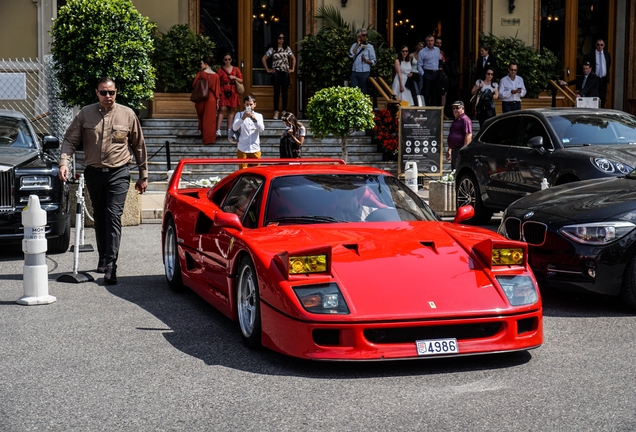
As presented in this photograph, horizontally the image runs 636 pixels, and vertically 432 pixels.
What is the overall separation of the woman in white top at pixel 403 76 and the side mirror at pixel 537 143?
9.69m

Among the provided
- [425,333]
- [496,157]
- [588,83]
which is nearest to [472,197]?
[496,157]

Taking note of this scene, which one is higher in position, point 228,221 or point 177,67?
point 177,67

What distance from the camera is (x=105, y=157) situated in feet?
33.3

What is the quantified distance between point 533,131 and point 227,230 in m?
7.23

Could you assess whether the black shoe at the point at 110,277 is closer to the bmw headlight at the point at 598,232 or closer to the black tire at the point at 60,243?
the black tire at the point at 60,243

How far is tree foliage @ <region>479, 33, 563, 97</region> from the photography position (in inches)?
953

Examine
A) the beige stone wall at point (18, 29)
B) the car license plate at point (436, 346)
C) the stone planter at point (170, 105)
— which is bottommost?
the car license plate at point (436, 346)

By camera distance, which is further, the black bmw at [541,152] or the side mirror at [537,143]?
the side mirror at [537,143]

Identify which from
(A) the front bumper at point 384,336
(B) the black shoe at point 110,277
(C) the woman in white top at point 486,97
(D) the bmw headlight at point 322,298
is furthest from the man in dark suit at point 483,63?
(D) the bmw headlight at point 322,298

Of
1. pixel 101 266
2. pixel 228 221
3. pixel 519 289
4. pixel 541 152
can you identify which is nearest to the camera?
pixel 519 289

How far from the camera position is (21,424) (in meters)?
5.39

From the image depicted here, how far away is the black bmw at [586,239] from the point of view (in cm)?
848

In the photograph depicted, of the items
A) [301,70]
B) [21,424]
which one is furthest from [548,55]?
[21,424]

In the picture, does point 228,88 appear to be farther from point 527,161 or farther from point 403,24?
point 527,161
